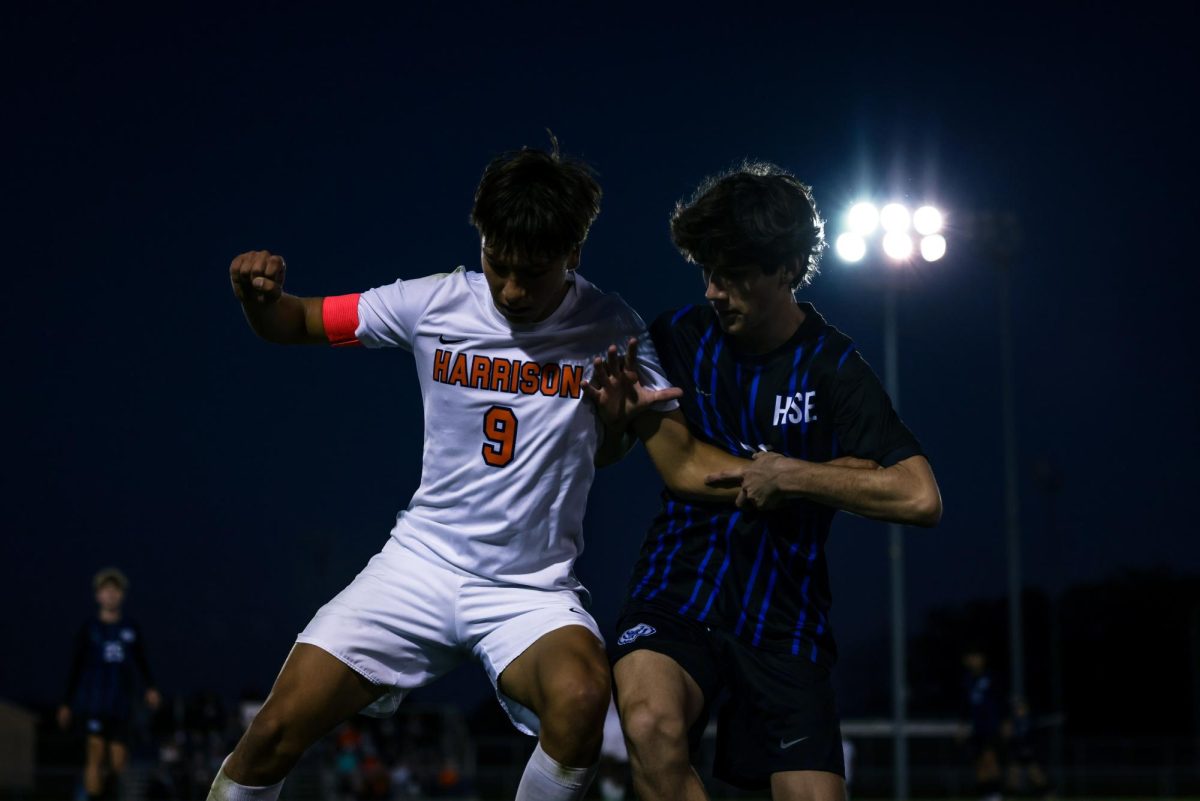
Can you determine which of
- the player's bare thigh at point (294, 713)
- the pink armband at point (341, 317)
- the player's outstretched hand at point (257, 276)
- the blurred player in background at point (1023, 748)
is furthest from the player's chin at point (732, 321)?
the blurred player in background at point (1023, 748)

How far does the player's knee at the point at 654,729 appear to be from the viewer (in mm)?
4492

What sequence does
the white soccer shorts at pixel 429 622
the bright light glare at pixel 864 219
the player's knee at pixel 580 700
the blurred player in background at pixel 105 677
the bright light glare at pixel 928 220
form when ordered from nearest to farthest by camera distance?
the player's knee at pixel 580 700, the white soccer shorts at pixel 429 622, the blurred player in background at pixel 105 677, the bright light glare at pixel 928 220, the bright light glare at pixel 864 219

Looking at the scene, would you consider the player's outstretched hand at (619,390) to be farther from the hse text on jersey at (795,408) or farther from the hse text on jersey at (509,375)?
the hse text on jersey at (795,408)

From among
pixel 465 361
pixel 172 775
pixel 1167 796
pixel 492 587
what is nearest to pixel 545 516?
pixel 492 587

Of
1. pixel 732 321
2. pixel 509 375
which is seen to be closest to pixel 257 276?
pixel 509 375

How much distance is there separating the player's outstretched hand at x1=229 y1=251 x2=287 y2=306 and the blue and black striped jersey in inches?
56.3

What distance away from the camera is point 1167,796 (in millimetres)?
30781

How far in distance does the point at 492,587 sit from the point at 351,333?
1.03m

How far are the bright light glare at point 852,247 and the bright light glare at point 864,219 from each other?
10 cm

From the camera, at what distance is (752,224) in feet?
16.3

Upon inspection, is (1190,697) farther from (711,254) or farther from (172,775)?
(711,254)

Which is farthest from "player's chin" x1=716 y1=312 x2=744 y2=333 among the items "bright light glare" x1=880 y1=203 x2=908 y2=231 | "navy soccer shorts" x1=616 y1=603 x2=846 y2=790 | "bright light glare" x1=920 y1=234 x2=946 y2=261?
"bright light glare" x1=880 y1=203 x2=908 y2=231

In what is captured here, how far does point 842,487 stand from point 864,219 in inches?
581

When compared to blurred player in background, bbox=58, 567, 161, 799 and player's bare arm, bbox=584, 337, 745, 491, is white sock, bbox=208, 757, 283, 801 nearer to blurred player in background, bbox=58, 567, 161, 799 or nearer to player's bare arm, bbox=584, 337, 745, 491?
player's bare arm, bbox=584, 337, 745, 491
